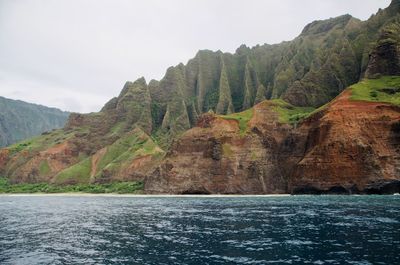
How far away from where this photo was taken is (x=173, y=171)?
16625cm

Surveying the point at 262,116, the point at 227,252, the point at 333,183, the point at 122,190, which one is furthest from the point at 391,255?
the point at 122,190

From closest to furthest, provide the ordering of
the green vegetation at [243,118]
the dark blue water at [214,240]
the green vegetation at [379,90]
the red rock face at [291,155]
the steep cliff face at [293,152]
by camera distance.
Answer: the dark blue water at [214,240]
the red rock face at [291,155]
the steep cliff face at [293,152]
the green vegetation at [379,90]
the green vegetation at [243,118]

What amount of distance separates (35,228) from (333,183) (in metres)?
94.4

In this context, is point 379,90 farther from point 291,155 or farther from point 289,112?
point 289,112

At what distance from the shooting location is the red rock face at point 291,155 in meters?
123

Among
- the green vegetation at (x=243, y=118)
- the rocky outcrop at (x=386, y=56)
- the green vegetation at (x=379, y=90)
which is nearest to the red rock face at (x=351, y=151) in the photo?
the green vegetation at (x=379, y=90)

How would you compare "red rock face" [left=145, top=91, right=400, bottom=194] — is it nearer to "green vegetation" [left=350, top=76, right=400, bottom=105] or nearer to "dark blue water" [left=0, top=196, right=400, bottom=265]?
"green vegetation" [left=350, top=76, right=400, bottom=105]

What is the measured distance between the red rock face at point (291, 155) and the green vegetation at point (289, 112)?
152 inches

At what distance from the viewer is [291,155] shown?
15225cm

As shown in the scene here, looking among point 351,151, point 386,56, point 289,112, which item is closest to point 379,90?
point 386,56

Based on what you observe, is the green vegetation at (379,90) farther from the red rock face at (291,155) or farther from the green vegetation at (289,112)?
the green vegetation at (289,112)

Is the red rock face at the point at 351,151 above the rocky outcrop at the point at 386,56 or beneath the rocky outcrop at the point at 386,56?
beneath

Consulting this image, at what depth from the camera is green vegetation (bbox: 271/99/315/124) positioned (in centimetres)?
16512

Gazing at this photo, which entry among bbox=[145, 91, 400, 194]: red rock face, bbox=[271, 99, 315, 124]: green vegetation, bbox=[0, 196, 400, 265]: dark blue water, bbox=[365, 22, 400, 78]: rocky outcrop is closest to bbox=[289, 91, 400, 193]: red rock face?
bbox=[145, 91, 400, 194]: red rock face
